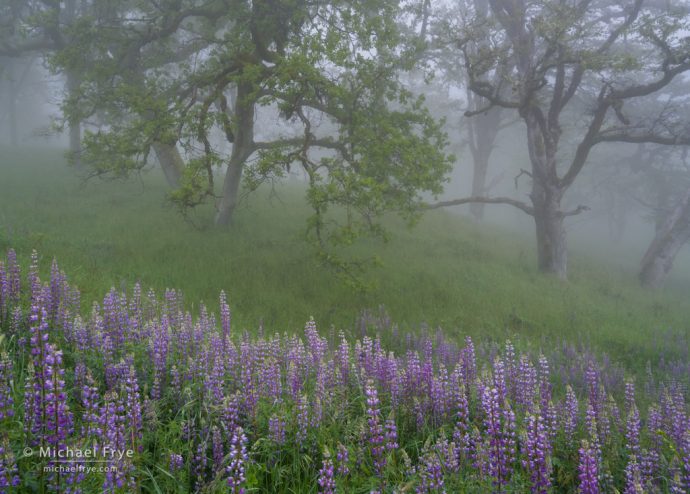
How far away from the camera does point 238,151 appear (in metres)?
15.7

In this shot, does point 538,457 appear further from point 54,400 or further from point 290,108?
point 290,108

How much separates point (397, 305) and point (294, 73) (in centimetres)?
664

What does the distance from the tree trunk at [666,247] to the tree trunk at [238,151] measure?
18486mm

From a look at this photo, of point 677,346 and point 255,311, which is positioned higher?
point 255,311

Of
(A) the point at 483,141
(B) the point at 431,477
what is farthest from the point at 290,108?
(A) the point at 483,141

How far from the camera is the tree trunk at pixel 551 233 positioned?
1742 centimetres

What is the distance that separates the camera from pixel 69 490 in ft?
9.20

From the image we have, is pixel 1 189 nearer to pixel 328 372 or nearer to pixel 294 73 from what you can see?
pixel 294 73

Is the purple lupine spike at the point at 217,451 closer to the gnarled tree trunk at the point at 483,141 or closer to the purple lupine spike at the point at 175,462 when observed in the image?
the purple lupine spike at the point at 175,462

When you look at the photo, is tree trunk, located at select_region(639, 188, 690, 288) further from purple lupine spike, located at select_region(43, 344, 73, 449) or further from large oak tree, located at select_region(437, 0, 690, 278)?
purple lupine spike, located at select_region(43, 344, 73, 449)

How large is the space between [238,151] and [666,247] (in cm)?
1915

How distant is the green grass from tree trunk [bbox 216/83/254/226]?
0.65m

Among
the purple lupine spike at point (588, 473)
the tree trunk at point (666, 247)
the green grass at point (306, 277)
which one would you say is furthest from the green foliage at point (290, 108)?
the tree trunk at point (666, 247)

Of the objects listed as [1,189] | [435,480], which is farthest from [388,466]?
[1,189]
